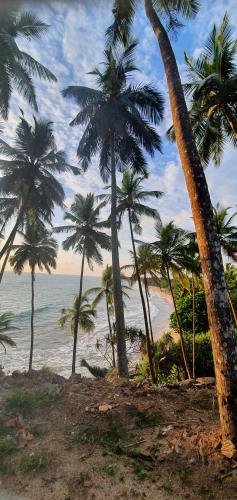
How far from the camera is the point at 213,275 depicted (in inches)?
170

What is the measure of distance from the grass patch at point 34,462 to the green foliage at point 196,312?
59.8 feet

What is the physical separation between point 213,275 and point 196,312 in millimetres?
17910

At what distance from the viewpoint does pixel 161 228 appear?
1572 cm

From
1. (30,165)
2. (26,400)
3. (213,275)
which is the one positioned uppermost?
(30,165)

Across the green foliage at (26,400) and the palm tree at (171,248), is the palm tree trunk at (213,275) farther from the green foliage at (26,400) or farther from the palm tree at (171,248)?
the palm tree at (171,248)

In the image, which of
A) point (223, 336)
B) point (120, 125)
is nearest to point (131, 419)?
point (223, 336)

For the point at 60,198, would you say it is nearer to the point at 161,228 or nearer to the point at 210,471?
the point at 161,228

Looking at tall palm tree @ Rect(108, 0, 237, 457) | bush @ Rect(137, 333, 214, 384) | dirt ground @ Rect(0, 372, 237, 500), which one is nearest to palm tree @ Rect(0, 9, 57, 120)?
tall palm tree @ Rect(108, 0, 237, 457)

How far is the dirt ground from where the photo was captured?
3.56 meters

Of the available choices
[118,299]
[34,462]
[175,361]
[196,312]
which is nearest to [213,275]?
[34,462]

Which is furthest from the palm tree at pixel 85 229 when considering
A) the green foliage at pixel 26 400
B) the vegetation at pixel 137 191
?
the green foliage at pixel 26 400

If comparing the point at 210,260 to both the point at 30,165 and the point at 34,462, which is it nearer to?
the point at 34,462

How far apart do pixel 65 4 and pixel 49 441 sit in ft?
24.2

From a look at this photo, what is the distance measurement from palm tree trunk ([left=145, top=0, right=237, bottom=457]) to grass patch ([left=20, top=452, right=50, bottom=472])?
2689 millimetres
